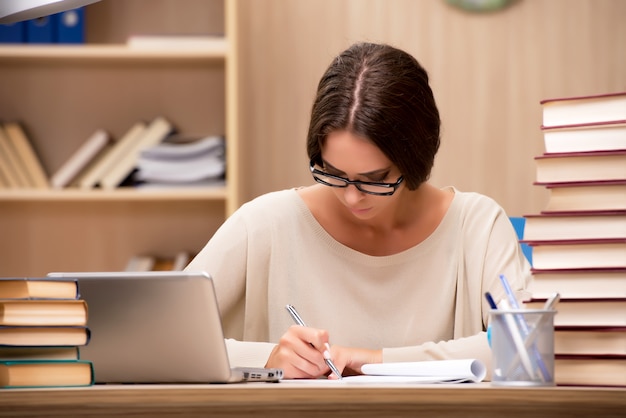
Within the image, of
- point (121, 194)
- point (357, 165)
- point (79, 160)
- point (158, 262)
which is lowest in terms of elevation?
point (158, 262)

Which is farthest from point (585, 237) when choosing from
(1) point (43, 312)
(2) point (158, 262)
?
(2) point (158, 262)

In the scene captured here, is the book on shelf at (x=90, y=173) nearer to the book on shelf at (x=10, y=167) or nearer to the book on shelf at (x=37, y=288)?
the book on shelf at (x=10, y=167)

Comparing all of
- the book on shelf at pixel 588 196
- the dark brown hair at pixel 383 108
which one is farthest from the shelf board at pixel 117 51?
the book on shelf at pixel 588 196

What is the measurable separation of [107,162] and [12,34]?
57 cm

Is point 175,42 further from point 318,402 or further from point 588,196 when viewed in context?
point 318,402

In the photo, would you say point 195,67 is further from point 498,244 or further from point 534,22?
point 498,244

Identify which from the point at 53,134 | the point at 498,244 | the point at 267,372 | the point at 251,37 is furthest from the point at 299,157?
the point at 267,372

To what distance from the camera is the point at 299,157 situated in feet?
11.4

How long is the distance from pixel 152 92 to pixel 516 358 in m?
2.68

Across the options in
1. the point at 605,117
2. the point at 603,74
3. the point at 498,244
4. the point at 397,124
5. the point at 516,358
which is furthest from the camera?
the point at 603,74

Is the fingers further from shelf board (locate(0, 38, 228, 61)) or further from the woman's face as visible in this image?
shelf board (locate(0, 38, 228, 61))

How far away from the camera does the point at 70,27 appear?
3.28 meters

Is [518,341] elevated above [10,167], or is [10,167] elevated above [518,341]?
[518,341]

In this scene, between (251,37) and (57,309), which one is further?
(251,37)
